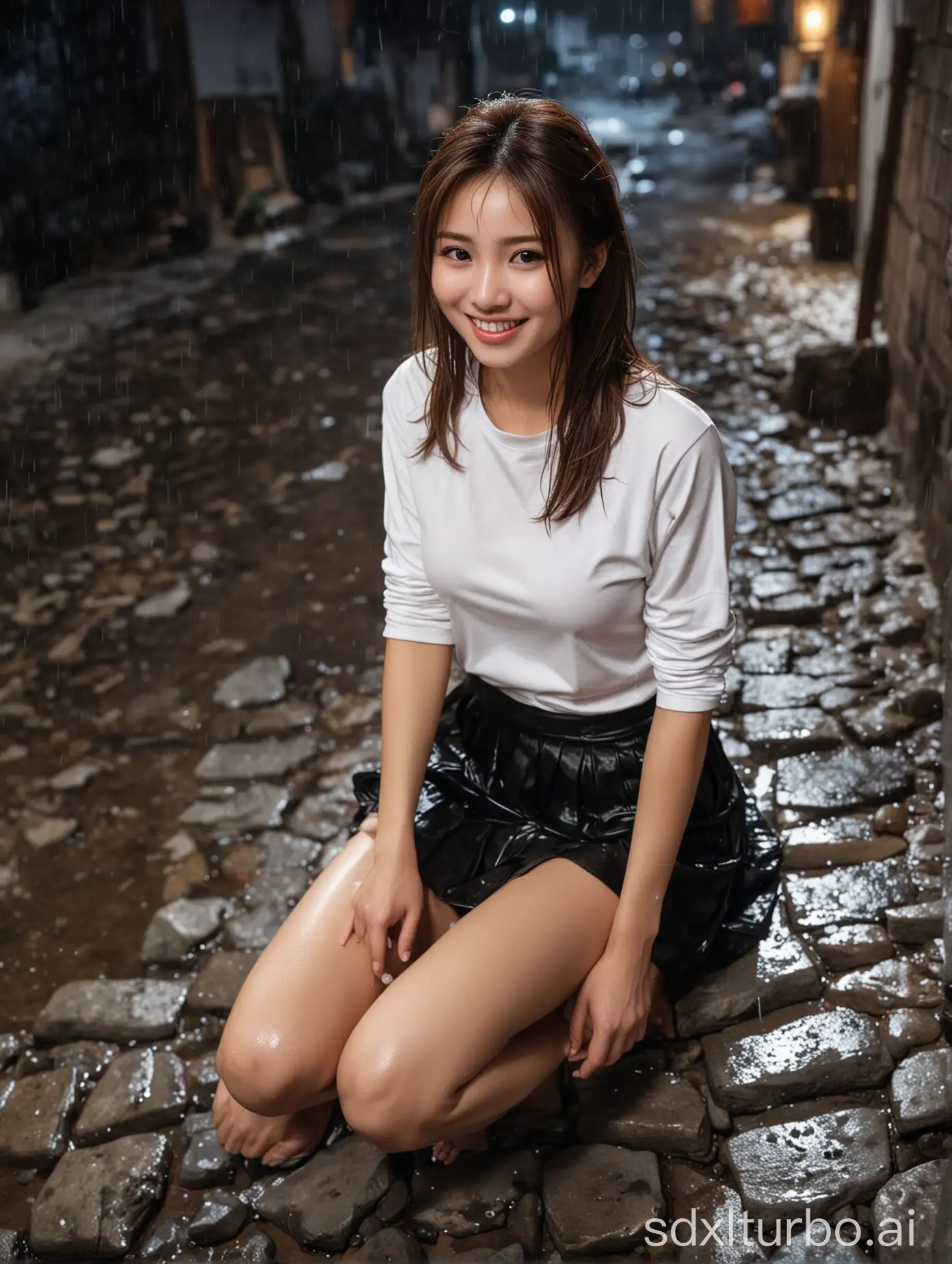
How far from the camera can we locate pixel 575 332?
7.06ft

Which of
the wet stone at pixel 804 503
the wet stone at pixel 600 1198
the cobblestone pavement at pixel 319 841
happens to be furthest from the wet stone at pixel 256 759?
the wet stone at pixel 804 503

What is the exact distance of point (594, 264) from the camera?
2.06 m

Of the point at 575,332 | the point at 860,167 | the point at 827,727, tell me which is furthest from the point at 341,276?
the point at 575,332

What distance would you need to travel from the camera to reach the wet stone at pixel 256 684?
13.7 ft

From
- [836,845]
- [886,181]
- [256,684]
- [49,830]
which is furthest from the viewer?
[886,181]

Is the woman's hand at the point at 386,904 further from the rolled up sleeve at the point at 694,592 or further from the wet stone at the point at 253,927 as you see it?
the wet stone at the point at 253,927

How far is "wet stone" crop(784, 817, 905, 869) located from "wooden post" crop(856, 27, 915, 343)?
4157mm

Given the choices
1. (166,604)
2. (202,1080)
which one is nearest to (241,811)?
(202,1080)

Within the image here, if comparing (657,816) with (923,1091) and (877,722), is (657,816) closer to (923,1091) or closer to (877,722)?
(923,1091)

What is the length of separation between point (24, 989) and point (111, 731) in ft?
3.95

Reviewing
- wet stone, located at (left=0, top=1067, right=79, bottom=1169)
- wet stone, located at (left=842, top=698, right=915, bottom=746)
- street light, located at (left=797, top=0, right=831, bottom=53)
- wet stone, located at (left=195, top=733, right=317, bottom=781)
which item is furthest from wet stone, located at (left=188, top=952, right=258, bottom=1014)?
street light, located at (left=797, top=0, right=831, bottom=53)

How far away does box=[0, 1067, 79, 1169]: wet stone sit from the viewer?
2521mm

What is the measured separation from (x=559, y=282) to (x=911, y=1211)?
5.80ft

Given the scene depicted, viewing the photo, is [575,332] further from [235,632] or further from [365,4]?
[365,4]
